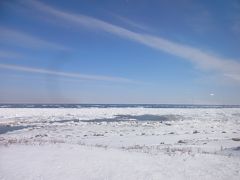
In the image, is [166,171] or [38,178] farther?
[166,171]

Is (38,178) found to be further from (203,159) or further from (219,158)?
(219,158)

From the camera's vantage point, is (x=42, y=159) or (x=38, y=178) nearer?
(x=38, y=178)

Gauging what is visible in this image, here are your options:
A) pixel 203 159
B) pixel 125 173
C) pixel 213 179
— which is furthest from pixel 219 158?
pixel 125 173

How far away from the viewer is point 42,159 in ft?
45.2

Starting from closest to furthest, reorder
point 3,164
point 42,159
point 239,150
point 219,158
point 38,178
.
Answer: point 38,178, point 3,164, point 42,159, point 219,158, point 239,150

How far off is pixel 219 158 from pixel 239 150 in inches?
160

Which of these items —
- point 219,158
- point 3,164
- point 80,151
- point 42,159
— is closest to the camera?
point 3,164

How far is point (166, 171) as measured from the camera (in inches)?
483

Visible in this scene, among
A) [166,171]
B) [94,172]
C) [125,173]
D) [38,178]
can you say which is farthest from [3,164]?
[166,171]

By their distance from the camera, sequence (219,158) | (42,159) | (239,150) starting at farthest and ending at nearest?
1. (239,150)
2. (219,158)
3. (42,159)

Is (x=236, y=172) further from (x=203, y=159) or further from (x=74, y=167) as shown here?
(x=74, y=167)

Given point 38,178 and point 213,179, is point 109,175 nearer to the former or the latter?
point 38,178

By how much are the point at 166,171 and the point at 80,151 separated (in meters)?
5.50

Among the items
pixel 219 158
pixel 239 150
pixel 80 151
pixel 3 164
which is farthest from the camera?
pixel 239 150
